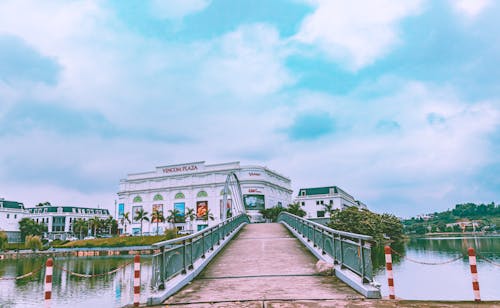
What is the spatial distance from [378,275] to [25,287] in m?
23.6

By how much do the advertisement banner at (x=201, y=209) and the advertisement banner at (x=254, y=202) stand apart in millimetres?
11008

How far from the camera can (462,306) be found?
6.52m

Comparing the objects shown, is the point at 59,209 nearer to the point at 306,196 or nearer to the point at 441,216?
the point at 306,196

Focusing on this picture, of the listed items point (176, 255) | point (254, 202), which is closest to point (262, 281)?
point (176, 255)

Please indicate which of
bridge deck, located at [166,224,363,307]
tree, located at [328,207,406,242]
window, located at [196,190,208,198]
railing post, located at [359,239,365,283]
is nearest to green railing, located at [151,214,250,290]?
bridge deck, located at [166,224,363,307]

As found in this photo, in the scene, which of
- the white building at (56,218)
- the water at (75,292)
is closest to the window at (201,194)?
the white building at (56,218)

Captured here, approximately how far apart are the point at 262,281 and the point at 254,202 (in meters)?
78.2

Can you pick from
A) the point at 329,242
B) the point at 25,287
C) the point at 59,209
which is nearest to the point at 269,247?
the point at 329,242

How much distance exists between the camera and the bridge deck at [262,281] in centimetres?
777

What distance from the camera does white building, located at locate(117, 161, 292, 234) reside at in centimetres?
8975

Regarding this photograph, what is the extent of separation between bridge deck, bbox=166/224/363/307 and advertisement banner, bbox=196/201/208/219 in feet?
256

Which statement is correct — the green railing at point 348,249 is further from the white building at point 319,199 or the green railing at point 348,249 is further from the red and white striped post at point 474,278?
the white building at point 319,199

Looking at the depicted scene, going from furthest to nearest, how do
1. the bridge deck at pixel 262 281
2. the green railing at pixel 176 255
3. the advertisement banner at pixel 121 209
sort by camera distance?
the advertisement banner at pixel 121 209, the green railing at pixel 176 255, the bridge deck at pixel 262 281

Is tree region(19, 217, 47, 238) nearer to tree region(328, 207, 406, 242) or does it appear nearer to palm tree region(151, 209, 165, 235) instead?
palm tree region(151, 209, 165, 235)
